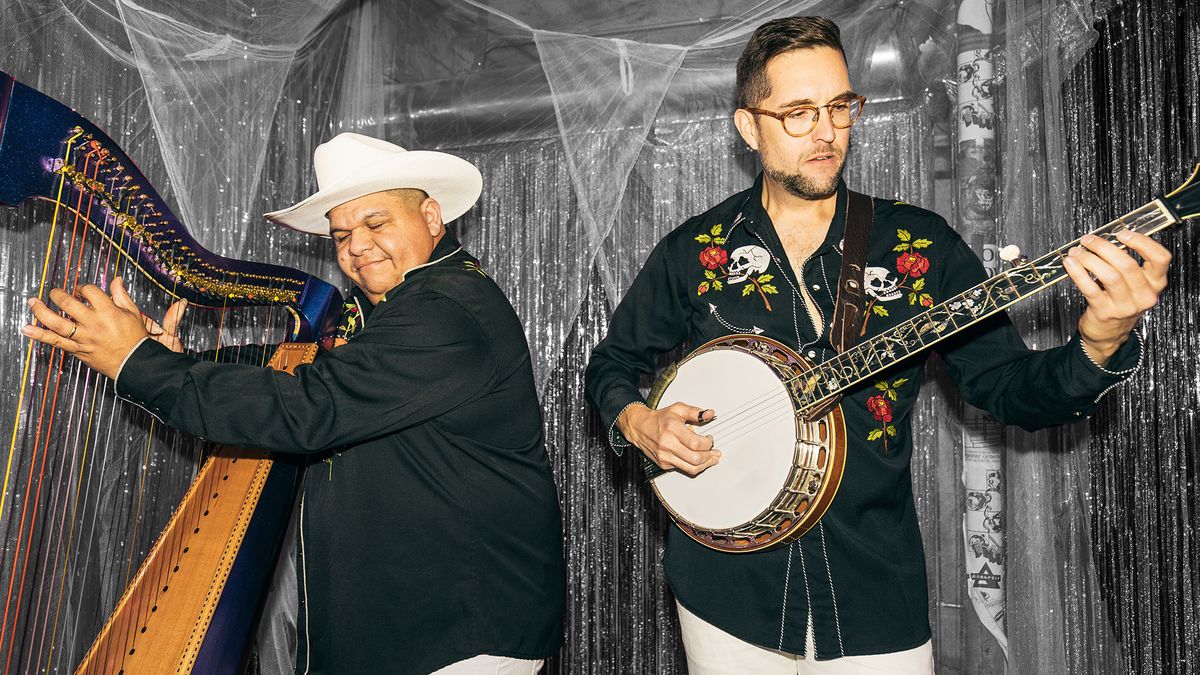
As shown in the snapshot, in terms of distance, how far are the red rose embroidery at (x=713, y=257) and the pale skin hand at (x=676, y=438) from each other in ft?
1.07

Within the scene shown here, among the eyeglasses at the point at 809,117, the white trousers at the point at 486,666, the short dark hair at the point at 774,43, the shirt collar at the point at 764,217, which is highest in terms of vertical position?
the short dark hair at the point at 774,43

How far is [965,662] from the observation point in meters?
2.62

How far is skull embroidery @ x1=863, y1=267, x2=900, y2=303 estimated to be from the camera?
1.88 meters

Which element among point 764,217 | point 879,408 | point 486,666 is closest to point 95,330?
point 486,666

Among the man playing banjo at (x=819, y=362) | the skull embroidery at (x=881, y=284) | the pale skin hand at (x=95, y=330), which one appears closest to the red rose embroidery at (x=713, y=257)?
the man playing banjo at (x=819, y=362)

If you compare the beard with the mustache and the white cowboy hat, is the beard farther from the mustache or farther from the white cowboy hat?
the white cowboy hat

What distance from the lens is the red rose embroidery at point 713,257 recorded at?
2037mm

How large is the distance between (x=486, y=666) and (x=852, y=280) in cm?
98

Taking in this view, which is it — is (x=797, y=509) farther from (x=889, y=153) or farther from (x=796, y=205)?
(x=889, y=153)

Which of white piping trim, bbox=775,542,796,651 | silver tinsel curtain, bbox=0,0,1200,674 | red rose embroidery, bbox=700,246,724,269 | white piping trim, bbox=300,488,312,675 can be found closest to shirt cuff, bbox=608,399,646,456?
red rose embroidery, bbox=700,246,724,269

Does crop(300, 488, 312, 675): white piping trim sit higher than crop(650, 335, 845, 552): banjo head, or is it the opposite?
crop(650, 335, 845, 552): banjo head

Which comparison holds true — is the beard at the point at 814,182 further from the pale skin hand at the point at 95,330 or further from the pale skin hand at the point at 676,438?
the pale skin hand at the point at 95,330

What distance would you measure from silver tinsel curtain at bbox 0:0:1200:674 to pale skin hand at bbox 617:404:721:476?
102 centimetres

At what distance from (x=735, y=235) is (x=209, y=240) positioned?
1482 millimetres
